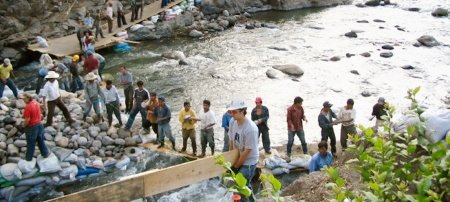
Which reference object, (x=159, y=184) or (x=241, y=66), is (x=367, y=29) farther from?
(x=159, y=184)

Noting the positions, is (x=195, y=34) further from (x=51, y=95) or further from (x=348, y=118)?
(x=348, y=118)

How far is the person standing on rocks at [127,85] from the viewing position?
504 inches

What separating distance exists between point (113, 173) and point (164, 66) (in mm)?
7968

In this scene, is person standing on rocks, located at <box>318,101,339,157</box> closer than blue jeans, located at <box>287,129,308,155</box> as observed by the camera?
Yes

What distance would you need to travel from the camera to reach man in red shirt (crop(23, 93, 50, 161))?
9797 millimetres

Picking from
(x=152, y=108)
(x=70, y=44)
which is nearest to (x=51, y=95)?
(x=152, y=108)

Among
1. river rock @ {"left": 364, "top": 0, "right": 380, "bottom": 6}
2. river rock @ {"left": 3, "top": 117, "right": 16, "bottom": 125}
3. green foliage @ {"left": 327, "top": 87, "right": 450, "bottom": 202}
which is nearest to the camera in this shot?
green foliage @ {"left": 327, "top": 87, "right": 450, "bottom": 202}

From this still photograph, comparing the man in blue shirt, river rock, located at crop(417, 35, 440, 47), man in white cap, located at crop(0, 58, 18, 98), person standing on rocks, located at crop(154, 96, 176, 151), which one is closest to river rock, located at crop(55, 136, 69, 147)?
person standing on rocks, located at crop(154, 96, 176, 151)

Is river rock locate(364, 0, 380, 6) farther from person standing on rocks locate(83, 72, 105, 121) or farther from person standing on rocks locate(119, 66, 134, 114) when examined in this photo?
person standing on rocks locate(83, 72, 105, 121)

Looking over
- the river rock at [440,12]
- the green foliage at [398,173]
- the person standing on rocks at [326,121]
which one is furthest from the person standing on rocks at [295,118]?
the river rock at [440,12]

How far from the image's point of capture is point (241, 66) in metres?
18.2

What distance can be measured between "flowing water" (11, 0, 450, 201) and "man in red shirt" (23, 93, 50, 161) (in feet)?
11.3

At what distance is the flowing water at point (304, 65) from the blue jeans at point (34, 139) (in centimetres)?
334

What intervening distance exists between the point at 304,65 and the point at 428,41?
5514 millimetres
